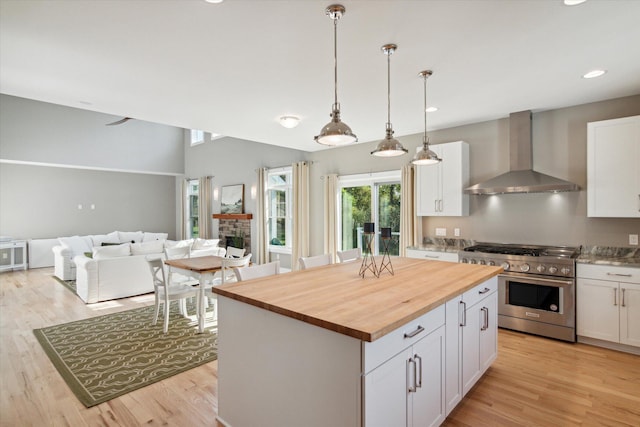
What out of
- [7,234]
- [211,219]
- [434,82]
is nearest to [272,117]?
[434,82]

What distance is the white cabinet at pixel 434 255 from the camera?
167 inches

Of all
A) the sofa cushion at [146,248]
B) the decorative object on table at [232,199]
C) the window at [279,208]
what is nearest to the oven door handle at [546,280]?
the window at [279,208]

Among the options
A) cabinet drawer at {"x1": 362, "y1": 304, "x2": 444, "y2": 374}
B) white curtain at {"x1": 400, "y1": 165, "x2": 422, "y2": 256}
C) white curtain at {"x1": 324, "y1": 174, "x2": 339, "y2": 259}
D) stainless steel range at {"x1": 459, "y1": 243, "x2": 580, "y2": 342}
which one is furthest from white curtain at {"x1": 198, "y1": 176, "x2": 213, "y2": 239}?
cabinet drawer at {"x1": 362, "y1": 304, "x2": 444, "y2": 374}

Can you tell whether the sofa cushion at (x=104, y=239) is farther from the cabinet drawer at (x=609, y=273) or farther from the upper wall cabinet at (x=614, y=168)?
the upper wall cabinet at (x=614, y=168)

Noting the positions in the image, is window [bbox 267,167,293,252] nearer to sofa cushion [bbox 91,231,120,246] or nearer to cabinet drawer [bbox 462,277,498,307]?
sofa cushion [bbox 91,231,120,246]

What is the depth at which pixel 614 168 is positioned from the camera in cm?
339

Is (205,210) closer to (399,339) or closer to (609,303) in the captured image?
(399,339)

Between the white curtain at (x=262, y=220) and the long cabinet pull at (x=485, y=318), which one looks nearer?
the long cabinet pull at (x=485, y=318)

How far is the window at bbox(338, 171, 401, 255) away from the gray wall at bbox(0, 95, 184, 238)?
23.1 feet

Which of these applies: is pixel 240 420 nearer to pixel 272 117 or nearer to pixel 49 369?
pixel 49 369

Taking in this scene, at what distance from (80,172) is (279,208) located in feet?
20.9

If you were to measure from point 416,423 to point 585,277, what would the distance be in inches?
111

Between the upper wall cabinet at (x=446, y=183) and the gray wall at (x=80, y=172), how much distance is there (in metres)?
8.73

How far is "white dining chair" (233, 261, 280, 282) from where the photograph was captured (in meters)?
2.37
